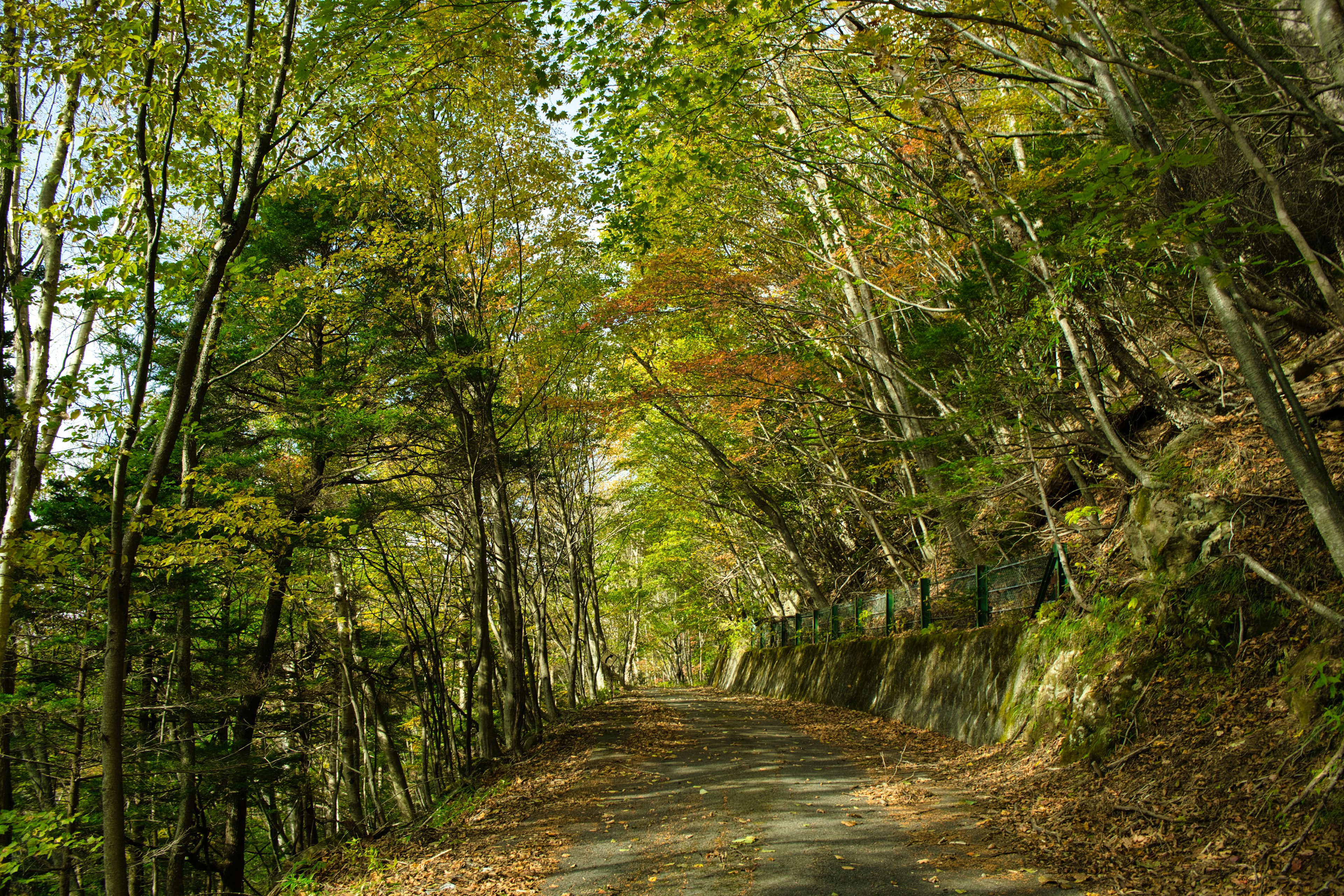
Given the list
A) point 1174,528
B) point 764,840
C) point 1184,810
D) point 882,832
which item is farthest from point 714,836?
point 1174,528

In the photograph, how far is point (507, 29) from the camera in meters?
6.75

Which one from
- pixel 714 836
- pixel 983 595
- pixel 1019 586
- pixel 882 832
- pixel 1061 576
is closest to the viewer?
pixel 882 832

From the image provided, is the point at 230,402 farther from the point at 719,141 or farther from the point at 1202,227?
the point at 1202,227

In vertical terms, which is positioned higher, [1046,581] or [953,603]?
[1046,581]

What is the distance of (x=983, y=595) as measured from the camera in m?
9.70

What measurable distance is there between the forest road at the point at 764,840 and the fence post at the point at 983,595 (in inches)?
102

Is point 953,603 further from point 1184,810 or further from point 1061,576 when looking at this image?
point 1184,810

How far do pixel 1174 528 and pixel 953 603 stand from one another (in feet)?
17.7

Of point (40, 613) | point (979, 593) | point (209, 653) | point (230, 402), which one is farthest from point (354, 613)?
point (979, 593)

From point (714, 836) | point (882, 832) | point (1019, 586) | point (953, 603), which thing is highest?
point (1019, 586)

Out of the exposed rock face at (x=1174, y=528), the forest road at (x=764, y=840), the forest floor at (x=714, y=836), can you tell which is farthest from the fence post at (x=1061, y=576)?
the forest road at (x=764, y=840)

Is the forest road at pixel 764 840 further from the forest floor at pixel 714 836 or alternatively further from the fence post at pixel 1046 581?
the fence post at pixel 1046 581

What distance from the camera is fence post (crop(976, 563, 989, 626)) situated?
9.59 metres

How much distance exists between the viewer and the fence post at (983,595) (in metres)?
9.59
